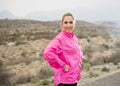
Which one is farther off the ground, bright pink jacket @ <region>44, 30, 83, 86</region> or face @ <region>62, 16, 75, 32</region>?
face @ <region>62, 16, 75, 32</region>

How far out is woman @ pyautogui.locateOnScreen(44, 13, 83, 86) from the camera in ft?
13.8

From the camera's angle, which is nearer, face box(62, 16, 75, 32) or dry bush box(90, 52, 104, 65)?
face box(62, 16, 75, 32)

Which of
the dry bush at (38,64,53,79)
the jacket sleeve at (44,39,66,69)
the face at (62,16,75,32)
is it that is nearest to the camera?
the jacket sleeve at (44,39,66,69)

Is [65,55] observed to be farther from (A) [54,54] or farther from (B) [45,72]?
(B) [45,72]

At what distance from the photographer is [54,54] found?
4199mm

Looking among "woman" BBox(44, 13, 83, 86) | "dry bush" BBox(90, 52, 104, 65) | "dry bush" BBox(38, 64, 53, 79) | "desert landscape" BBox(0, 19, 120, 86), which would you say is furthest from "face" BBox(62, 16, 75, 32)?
"dry bush" BBox(90, 52, 104, 65)

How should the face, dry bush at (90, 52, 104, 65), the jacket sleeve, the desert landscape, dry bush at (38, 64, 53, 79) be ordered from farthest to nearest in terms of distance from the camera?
dry bush at (90, 52, 104, 65)
dry bush at (38, 64, 53, 79)
the desert landscape
the face
the jacket sleeve

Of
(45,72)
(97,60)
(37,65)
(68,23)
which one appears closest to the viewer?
(68,23)

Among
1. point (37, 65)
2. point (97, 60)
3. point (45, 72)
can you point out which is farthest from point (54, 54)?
point (97, 60)

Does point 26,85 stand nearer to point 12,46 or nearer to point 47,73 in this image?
point 47,73

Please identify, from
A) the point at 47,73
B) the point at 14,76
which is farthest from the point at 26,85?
the point at 47,73

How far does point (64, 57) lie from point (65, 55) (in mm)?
30

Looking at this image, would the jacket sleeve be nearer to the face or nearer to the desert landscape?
the face

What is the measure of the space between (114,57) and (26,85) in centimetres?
1078
